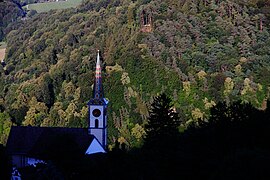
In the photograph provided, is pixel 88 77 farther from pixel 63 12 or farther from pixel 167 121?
pixel 167 121

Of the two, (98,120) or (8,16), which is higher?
(8,16)

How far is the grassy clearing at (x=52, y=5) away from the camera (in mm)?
110250

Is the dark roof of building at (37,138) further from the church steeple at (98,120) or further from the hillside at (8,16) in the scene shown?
the hillside at (8,16)

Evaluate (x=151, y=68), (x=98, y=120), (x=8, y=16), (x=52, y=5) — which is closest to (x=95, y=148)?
(x=98, y=120)

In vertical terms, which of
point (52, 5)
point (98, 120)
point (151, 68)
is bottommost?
point (98, 120)

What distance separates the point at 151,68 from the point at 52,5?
5549 centimetres

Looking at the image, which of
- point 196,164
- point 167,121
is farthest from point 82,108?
point 196,164

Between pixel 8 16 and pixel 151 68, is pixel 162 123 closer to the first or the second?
pixel 151 68

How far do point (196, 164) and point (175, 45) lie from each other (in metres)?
48.2

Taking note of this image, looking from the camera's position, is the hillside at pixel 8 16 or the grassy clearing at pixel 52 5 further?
the grassy clearing at pixel 52 5

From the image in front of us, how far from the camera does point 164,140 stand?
19703 mm

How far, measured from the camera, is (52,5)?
113m

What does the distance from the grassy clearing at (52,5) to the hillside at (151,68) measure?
A: 28.7 meters

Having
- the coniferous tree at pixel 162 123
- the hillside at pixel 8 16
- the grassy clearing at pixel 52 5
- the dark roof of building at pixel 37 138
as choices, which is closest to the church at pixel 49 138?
the dark roof of building at pixel 37 138
